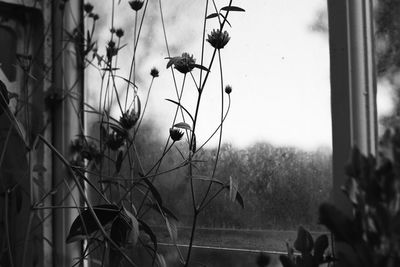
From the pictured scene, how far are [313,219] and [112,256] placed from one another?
15.6 inches

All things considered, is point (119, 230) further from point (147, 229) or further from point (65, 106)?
point (65, 106)

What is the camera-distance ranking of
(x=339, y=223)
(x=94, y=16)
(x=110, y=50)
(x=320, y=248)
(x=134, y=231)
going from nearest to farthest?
1. (x=339, y=223)
2. (x=320, y=248)
3. (x=134, y=231)
4. (x=110, y=50)
5. (x=94, y=16)

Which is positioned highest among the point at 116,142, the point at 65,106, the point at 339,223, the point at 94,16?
the point at 94,16

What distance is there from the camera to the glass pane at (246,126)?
958 mm

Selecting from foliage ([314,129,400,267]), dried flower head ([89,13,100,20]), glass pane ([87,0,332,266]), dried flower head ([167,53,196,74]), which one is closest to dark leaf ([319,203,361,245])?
foliage ([314,129,400,267])

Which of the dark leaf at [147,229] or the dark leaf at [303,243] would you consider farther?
the dark leaf at [147,229]

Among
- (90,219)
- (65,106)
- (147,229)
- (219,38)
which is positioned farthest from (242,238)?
(65,106)

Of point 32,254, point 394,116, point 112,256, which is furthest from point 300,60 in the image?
point 32,254

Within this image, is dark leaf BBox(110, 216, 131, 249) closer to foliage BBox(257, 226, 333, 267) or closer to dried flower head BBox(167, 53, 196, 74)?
dried flower head BBox(167, 53, 196, 74)

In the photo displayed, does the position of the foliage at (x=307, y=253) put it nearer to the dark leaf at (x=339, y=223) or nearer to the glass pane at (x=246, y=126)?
the dark leaf at (x=339, y=223)

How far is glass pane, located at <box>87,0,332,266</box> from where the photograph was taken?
96cm

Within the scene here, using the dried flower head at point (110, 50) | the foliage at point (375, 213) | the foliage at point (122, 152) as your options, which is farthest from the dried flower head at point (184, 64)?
the foliage at point (375, 213)

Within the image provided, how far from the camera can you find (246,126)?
108 cm

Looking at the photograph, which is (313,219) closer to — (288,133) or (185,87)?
(288,133)
